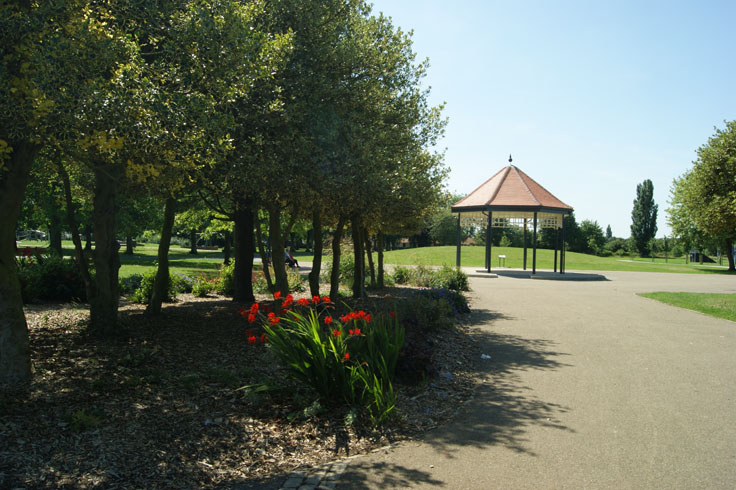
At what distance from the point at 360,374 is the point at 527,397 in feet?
6.93

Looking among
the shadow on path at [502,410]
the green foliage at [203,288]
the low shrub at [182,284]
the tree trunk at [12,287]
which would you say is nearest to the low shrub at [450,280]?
the green foliage at [203,288]

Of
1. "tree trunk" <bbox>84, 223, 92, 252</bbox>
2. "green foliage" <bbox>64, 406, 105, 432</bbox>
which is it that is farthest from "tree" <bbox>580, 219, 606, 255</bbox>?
"green foliage" <bbox>64, 406, 105, 432</bbox>

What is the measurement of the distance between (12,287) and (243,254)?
6.79m

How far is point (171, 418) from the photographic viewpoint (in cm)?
450

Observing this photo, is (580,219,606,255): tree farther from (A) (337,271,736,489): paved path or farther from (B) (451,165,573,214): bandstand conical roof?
(A) (337,271,736,489): paved path

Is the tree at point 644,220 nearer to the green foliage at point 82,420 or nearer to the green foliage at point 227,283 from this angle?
the green foliage at point 227,283

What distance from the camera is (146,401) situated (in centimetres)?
485

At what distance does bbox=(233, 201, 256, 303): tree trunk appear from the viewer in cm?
1188

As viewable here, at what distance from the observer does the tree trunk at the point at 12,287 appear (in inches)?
200

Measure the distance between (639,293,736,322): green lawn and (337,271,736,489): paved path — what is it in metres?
3.80

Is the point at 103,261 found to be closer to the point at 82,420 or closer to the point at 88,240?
the point at 82,420

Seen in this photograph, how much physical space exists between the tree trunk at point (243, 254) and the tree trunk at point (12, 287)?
247 inches

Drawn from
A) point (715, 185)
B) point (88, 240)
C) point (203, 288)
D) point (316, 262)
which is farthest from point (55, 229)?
point (715, 185)

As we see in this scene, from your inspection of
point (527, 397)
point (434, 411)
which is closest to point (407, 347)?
point (434, 411)
